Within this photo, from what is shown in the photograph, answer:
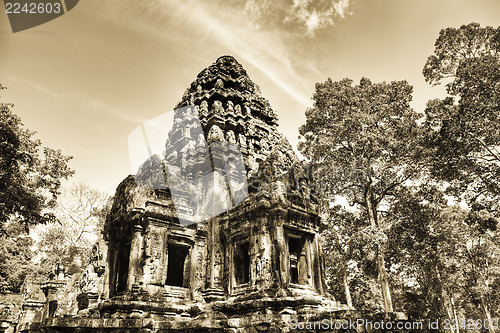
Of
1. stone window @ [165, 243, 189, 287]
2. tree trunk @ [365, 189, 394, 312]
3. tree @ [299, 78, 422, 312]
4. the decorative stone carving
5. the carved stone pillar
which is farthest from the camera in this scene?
tree @ [299, 78, 422, 312]

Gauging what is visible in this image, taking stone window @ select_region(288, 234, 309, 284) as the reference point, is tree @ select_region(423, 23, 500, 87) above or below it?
above

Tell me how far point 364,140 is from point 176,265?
32.6ft

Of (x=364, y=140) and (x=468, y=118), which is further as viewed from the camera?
(x=364, y=140)

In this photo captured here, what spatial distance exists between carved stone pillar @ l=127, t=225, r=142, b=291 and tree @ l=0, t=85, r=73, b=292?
9.15 metres

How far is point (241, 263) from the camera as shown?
8.02m

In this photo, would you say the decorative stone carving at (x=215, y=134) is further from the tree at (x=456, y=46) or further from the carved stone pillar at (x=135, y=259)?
the tree at (x=456, y=46)

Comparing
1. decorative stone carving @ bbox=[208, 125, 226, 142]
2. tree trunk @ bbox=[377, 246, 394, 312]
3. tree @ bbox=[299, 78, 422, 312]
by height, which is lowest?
tree trunk @ bbox=[377, 246, 394, 312]

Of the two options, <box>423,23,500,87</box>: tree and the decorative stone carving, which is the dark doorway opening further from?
<box>423,23,500,87</box>: tree

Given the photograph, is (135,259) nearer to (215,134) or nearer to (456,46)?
(215,134)

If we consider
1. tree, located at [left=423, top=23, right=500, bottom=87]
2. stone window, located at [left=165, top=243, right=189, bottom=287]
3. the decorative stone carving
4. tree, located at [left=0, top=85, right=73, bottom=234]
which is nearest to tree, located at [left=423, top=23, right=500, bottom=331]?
tree, located at [left=423, top=23, right=500, bottom=87]

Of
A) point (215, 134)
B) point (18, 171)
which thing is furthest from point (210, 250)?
point (18, 171)

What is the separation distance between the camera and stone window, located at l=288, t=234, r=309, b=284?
781 cm

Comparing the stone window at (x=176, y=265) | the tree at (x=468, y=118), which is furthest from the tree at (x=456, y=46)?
the stone window at (x=176, y=265)

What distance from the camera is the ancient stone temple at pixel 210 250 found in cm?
634
